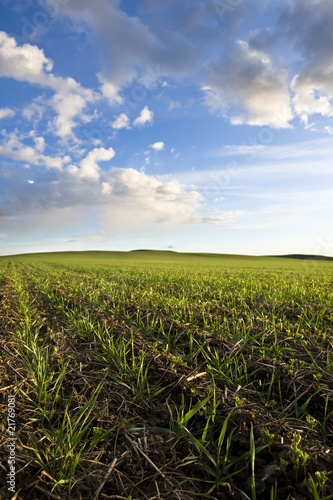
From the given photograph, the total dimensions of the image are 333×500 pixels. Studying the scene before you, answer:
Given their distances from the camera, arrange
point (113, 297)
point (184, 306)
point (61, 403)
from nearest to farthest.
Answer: point (61, 403), point (184, 306), point (113, 297)

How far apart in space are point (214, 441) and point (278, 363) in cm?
163

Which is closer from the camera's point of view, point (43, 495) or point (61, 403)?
point (43, 495)

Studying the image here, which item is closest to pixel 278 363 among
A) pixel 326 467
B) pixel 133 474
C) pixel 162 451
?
pixel 326 467

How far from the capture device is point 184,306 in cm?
627

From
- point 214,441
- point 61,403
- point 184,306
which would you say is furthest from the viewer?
point 184,306

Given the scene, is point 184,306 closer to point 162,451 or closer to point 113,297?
point 113,297

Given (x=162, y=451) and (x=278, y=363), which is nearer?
(x=162, y=451)

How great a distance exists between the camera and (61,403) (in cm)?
309

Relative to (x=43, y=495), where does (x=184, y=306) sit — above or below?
above

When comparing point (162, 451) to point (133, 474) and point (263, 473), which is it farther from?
point (263, 473)

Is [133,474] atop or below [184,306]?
below

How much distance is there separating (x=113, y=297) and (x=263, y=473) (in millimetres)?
6415

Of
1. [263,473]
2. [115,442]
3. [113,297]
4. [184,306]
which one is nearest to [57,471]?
[115,442]

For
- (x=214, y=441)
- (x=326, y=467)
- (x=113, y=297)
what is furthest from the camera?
(x=113, y=297)
